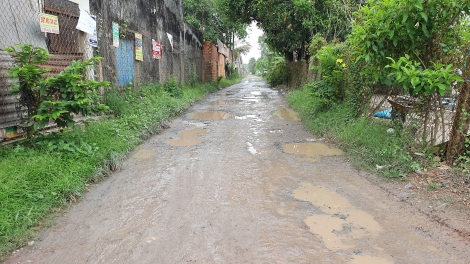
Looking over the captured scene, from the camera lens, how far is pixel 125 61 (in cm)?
785

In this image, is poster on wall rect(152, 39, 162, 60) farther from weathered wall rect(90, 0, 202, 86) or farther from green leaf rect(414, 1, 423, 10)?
green leaf rect(414, 1, 423, 10)

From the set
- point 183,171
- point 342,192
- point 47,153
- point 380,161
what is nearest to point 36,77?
point 47,153

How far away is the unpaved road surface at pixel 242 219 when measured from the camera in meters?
2.43

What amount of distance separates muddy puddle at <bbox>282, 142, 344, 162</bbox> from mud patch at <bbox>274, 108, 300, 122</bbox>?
8.34 feet

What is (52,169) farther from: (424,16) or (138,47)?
(138,47)

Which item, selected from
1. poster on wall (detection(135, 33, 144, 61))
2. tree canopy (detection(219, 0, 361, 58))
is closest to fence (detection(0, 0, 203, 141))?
poster on wall (detection(135, 33, 144, 61))

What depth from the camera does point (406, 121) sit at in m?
4.68

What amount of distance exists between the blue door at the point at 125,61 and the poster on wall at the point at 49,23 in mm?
2377

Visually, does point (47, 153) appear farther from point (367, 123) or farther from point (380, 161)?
point (367, 123)

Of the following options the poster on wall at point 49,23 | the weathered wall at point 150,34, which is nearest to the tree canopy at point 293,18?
the weathered wall at point 150,34

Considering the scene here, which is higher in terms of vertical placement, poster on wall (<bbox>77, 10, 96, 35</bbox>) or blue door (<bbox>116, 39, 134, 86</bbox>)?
poster on wall (<bbox>77, 10, 96, 35</bbox>)

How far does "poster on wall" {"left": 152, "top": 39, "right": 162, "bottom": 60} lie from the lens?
32.0ft

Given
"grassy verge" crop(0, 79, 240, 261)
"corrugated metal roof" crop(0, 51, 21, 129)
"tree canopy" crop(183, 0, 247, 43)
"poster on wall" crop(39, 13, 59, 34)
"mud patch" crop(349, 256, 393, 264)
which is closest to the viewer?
"mud patch" crop(349, 256, 393, 264)

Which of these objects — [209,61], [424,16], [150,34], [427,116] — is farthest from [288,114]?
[209,61]
